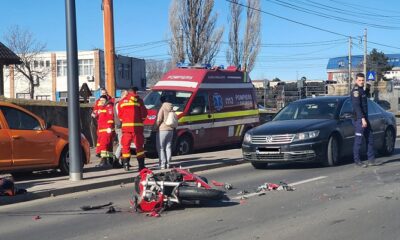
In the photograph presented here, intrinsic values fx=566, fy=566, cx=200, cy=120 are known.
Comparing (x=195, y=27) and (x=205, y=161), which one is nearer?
(x=205, y=161)

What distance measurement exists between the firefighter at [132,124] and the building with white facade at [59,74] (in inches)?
2226

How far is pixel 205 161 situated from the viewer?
13.7 meters

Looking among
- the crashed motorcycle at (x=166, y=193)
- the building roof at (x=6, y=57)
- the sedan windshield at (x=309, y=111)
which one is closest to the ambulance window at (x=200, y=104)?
the sedan windshield at (x=309, y=111)

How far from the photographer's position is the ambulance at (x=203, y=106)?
1574cm

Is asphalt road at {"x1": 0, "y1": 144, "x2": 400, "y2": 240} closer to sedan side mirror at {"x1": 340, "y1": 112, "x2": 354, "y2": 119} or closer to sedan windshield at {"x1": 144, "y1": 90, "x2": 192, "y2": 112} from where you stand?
sedan side mirror at {"x1": 340, "y1": 112, "x2": 354, "y2": 119}

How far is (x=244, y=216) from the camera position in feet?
24.0

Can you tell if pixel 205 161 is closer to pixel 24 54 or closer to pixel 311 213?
pixel 311 213

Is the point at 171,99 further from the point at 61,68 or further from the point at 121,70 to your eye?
the point at 61,68

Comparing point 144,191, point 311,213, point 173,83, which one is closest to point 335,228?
point 311,213

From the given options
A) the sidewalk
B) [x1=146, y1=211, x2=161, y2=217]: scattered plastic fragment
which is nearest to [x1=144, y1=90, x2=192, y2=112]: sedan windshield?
the sidewalk

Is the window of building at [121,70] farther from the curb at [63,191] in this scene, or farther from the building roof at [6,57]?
the curb at [63,191]

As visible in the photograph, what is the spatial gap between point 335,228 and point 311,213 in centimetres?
87

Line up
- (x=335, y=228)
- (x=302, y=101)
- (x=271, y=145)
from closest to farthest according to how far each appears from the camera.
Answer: (x=335, y=228) < (x=271, y=145) < (x=302, y=101)

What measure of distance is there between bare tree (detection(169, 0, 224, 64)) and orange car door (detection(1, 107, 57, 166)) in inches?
1192
